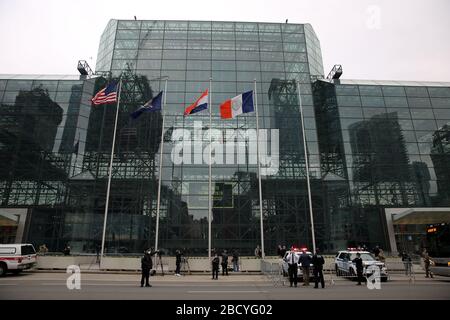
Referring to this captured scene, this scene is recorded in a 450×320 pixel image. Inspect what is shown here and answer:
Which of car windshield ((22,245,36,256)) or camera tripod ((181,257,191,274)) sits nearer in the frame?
car windshield ((22,245,36,256))

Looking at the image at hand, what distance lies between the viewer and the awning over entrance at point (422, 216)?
2792 centimetres

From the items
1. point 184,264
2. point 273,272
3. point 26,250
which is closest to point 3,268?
point 26,250

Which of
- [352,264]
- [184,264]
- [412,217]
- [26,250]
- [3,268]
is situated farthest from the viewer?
[412,217]

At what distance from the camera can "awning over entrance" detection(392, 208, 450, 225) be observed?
2792cm

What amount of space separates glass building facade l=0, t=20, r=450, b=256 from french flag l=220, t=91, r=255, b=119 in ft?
32.6

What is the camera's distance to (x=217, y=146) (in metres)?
31.3

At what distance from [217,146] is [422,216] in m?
22.2

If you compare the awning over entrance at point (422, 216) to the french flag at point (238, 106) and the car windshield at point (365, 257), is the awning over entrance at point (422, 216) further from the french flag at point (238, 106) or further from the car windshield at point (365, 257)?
the french flag at point (238, 106)

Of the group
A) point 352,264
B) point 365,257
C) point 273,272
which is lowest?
point 273,272

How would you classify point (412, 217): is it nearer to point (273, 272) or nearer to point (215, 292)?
point (273, 272)

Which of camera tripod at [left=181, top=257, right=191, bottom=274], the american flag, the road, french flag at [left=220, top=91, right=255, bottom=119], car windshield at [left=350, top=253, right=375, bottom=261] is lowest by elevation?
the road

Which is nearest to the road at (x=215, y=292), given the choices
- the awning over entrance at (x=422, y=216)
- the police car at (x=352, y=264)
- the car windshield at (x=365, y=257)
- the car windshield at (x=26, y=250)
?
the police car at (x=352, y=264)

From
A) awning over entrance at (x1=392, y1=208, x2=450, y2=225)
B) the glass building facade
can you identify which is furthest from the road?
awning over entrance at (x1=392, y1=208, x2=450, y2=225)

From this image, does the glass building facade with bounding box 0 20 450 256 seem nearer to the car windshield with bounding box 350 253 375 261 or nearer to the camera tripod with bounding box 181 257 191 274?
the camera tripod with bounding box 181 257 191 274
